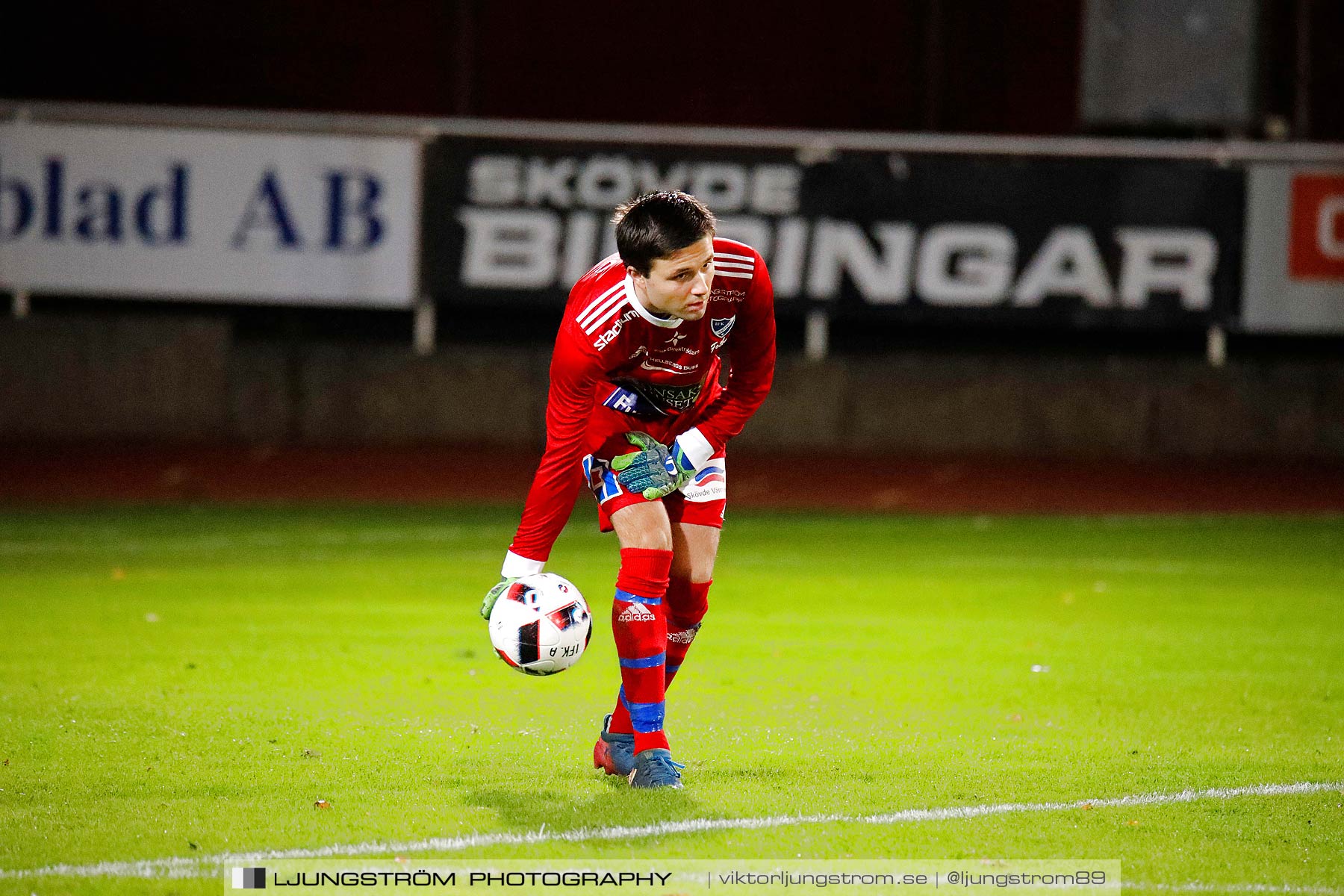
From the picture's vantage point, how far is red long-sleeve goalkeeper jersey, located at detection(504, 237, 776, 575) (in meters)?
5.85

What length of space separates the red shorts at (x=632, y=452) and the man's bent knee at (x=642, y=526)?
0.07m

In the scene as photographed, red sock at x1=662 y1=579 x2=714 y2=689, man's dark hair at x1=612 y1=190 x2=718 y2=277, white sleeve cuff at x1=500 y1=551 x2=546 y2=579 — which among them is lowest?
red sock at x1=662 y1=579 x2=714 y2=689

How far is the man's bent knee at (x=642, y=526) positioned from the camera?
19.4 ft

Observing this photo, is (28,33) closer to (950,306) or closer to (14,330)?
(14,330)

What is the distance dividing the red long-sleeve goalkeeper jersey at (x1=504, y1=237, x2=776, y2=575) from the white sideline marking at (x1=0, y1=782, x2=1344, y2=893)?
1.04 metres

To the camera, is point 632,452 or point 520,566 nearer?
point 520,566

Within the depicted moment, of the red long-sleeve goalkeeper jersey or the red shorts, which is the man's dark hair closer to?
the red long-sleeve goalkeeper jersey

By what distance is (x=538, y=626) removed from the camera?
5.78 meters

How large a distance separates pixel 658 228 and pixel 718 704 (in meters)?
2.65

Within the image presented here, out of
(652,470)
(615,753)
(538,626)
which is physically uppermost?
(652,470)

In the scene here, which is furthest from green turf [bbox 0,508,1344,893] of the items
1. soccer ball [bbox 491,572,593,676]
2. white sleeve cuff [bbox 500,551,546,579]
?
white sleeve cuff [bbox 500,551,546,579]

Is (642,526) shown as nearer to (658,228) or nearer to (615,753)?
(615,753)

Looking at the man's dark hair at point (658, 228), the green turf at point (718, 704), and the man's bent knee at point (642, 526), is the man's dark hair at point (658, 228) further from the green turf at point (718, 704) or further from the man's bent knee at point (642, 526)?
the green turf at point (718, 704)

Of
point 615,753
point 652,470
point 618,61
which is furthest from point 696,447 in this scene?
point 618,61
